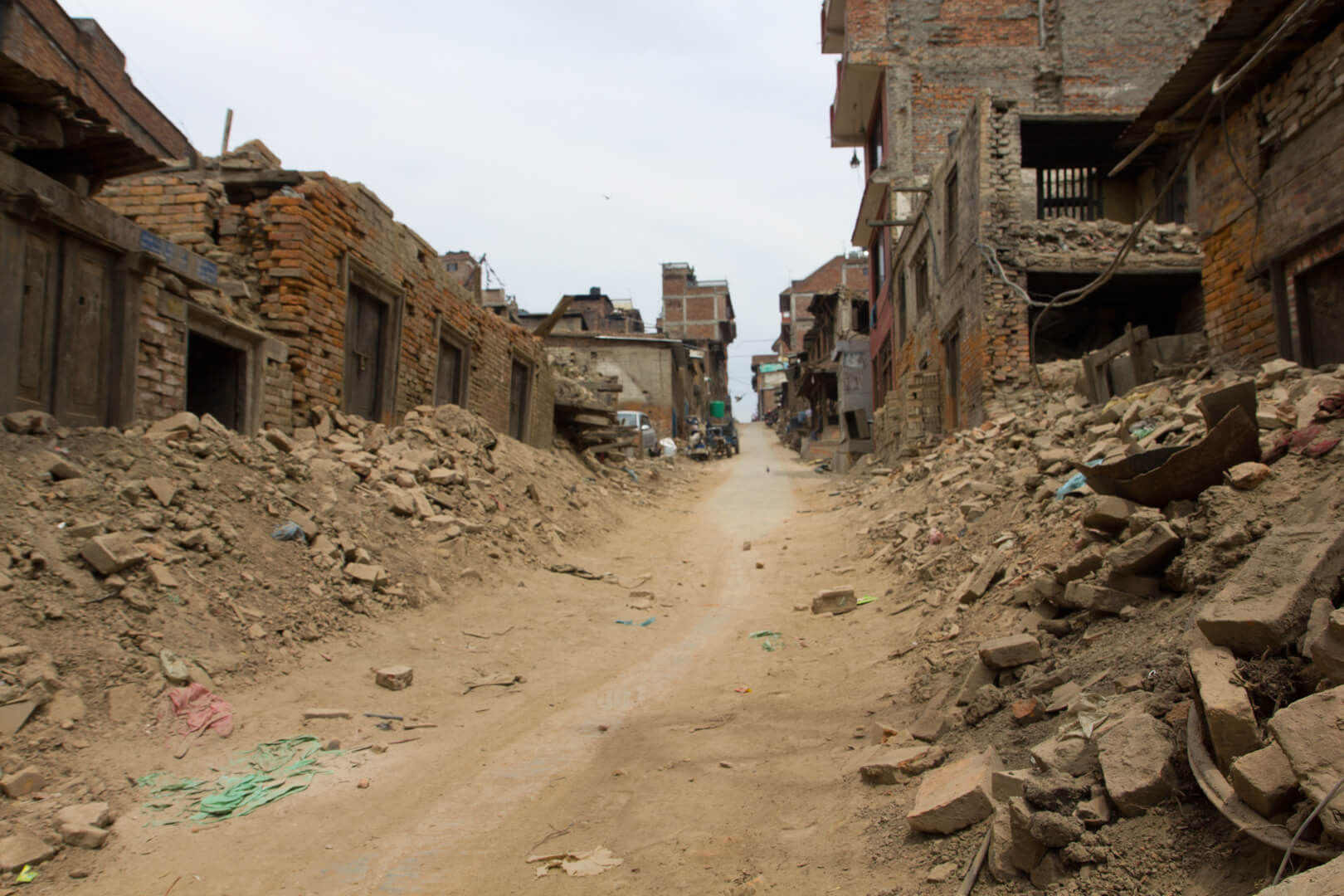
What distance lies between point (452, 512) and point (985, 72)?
2099 cm

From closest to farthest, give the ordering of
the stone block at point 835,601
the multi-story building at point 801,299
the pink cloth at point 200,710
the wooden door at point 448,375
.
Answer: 1. the pink cloth at point 200,710
2. the stone block at point 835,601
3. the wooden door at point 448,375
4. the multi-story building at point 801,299

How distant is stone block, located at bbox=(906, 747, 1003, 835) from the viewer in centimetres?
321

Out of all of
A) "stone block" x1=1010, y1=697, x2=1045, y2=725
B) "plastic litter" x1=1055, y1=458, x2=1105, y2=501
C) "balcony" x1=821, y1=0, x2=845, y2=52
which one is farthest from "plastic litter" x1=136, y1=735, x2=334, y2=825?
"balcony" x1=821, y1=0, x2=845, y2=52

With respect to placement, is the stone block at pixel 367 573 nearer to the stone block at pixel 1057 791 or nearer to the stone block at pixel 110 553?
the stone block at pixel 110 553

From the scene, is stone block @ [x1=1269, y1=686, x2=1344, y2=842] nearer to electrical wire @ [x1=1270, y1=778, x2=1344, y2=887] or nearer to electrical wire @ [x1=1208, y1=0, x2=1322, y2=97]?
electrical wire @ [x1=1270, y1=778, x2=1344, y2=887]

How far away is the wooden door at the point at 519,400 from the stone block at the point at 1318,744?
16.5 metres

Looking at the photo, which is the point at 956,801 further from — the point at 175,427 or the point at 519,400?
the point at 519,400

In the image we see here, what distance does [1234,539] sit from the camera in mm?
4199

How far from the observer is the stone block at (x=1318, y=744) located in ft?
7.13

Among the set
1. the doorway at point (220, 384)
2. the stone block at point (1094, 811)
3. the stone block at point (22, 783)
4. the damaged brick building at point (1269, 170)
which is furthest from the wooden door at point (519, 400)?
the stone block at point (1094, 811)

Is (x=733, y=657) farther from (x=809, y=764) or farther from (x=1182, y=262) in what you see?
(x=1182, y=262)

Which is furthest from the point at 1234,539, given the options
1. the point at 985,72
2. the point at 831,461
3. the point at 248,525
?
the point at 831,461

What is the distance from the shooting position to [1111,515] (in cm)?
541

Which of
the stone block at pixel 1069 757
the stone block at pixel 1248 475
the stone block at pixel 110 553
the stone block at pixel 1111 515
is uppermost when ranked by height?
the stone block at pixel 1248 475
